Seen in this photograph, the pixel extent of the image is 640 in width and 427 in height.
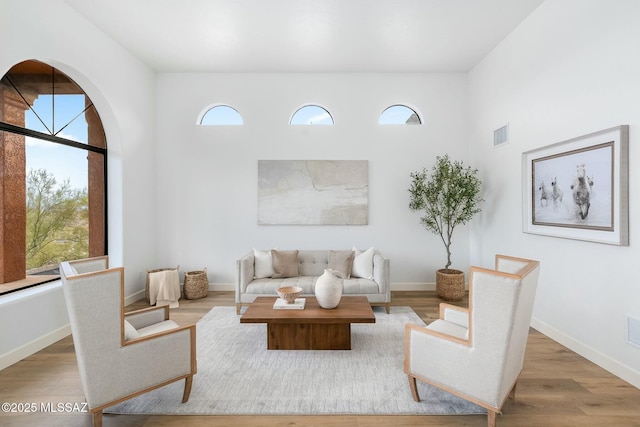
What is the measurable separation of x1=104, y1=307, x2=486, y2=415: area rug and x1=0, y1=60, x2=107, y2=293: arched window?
2002mm

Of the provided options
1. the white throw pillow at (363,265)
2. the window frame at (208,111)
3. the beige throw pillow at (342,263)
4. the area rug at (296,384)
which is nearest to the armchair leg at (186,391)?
the area rug at (296,384)

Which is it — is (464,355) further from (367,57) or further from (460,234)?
(367,57)

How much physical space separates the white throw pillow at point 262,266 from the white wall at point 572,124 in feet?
10.7

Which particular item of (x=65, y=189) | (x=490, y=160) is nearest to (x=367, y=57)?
(x=490, y=160)

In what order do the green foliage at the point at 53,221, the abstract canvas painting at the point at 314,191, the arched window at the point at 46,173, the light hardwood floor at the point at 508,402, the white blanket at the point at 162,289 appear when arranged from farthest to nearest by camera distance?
the abstract canvas painting at the point at 314,191, the white blanket at the point at 162,289, the green foliage at the point at 53,221, the arched window at the point at 46,173, the light hardwood floor at the point at 508,402

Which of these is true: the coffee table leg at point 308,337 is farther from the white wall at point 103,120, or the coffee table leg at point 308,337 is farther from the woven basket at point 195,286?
the white wall at point 103,120

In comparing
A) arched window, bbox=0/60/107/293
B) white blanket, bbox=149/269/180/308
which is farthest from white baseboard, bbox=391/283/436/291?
arched window, bbox=0/60/107/293

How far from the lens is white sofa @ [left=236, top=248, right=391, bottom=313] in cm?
393

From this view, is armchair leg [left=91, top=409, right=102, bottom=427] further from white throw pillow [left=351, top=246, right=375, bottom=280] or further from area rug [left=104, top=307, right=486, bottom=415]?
white throw pillow [left=351, top=246, right=375, bottom=280]

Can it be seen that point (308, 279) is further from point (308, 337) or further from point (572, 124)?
point (572, 124)

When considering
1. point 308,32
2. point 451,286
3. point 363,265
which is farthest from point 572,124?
point 308,32

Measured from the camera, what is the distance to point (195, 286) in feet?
15.1

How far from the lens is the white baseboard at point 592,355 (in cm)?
241

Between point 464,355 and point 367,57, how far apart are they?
407 cm
